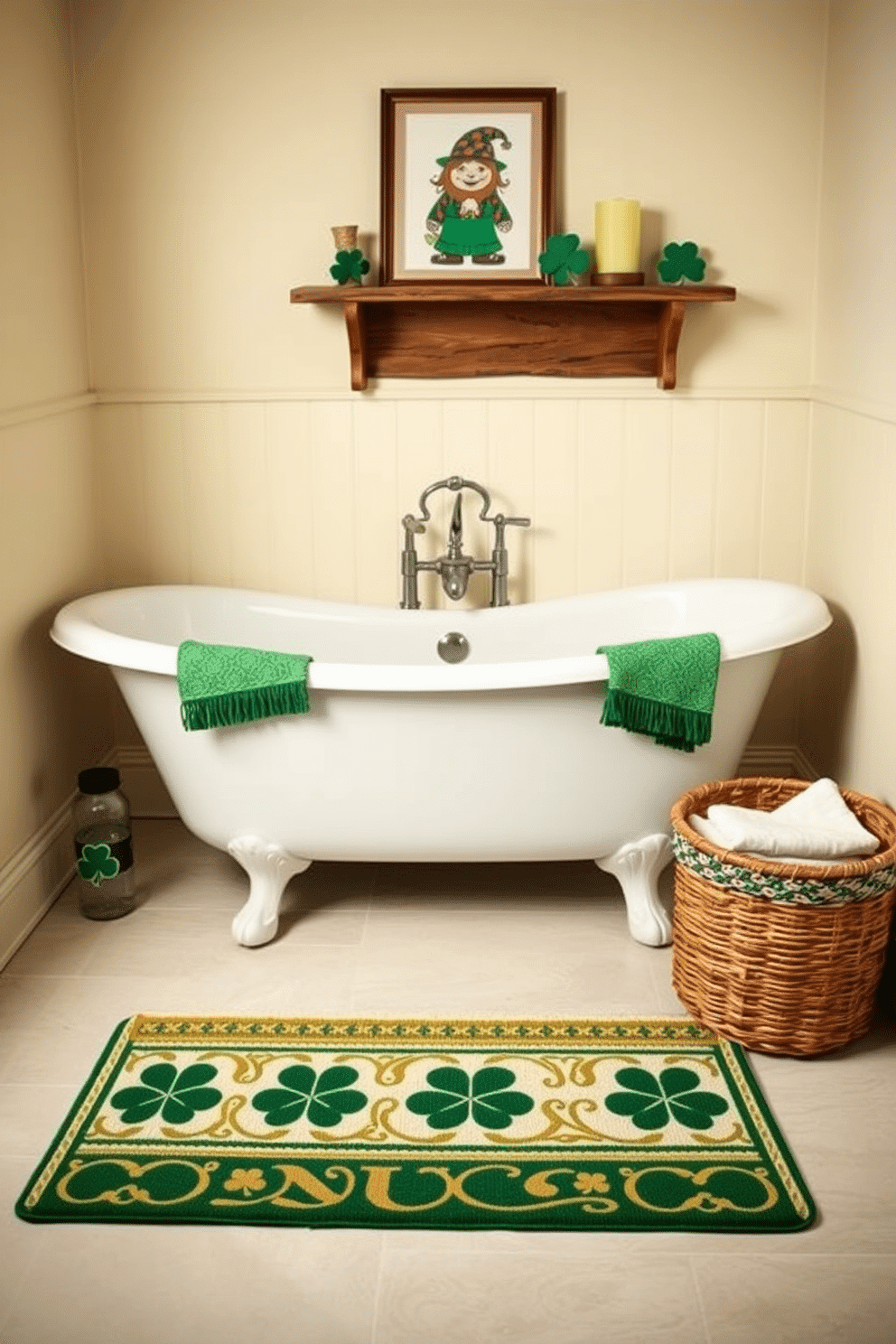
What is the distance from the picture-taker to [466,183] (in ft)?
10.8

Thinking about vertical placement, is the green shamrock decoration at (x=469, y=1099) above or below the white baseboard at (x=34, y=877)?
below

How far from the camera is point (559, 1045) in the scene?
2479mm

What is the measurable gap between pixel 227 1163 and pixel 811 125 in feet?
8.53

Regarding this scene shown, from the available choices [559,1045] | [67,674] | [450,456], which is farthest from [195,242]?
[559,1045]

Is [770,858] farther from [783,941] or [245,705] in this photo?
[245,705]

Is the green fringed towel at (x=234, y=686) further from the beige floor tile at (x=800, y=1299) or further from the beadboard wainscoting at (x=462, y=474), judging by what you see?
the beige floor tile at (x=800, y=1299)

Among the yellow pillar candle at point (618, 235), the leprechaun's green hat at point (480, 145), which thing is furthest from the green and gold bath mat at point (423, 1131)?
the leprechaun's green hat at point (480, 145)

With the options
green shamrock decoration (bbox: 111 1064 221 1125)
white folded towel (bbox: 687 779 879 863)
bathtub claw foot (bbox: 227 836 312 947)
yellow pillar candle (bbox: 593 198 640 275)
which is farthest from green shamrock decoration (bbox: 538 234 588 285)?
green shamrock decoration (bbox: 111 1064 221 1125)

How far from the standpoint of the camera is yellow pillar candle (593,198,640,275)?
10.4 feet

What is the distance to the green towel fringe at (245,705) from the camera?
8.77ft

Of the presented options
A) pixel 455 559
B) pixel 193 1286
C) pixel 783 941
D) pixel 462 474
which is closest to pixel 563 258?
pixel 462 474

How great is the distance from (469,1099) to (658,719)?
0.81 m

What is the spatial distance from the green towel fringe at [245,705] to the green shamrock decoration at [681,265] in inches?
53.4

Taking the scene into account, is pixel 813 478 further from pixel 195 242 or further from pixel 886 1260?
pixel 886 1260
